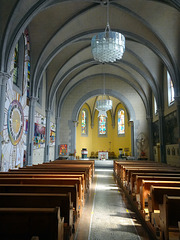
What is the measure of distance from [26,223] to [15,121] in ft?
28.3

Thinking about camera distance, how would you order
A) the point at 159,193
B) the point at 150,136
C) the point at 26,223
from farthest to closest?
the point at 150,136 < the point at 159,193 < the point at 26,223

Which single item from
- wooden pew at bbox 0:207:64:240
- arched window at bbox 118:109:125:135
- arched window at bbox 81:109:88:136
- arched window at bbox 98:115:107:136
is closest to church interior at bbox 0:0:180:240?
wooden pew at bbox 0:207:64:240

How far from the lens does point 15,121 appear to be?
9867 mm

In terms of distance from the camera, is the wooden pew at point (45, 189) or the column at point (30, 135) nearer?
the wooden pew at point (45, 189)

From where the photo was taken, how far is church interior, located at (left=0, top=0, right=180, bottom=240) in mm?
3342

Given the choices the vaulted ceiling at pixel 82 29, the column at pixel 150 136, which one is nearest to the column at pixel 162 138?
the vaulted ceiling at pixel 82 29

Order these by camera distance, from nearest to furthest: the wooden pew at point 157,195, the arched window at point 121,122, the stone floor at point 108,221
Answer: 1. the wooden pew at point 157,195
2. the stone floor at point 108,221
3. the arched window at point 121,122

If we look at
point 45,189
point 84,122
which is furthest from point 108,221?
point 84,122

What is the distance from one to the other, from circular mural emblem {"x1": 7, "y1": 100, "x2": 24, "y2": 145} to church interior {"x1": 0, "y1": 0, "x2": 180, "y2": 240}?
50 millimetres

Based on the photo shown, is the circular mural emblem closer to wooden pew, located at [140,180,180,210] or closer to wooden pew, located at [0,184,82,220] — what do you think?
wooden pew, located at [0,184,82,220]

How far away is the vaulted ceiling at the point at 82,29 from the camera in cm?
848

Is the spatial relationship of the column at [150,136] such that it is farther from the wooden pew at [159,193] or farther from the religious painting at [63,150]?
the wooden pew at [159,193]

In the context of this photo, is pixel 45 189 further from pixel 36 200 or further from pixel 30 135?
pixel 30 135

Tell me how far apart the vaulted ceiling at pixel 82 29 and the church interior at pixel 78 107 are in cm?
6
